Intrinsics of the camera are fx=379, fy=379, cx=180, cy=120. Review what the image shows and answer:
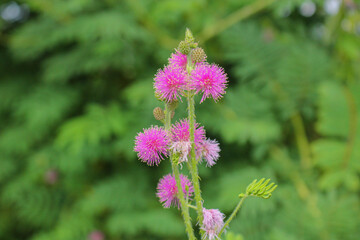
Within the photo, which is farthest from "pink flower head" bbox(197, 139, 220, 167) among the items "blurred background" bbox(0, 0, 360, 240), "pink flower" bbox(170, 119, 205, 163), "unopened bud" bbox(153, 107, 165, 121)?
"blurred background" bbox(0, 0, 360, 240)

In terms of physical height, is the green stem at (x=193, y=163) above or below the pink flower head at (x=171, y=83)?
below

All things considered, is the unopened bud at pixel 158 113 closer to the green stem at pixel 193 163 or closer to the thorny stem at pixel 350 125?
the green stem at pixel 193 163

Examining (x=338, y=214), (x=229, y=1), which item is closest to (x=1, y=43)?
(x=229, y=1)

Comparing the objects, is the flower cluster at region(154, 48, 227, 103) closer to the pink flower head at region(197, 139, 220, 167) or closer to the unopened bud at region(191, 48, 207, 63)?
the unopened bud at region(191, 48, 207, 63)

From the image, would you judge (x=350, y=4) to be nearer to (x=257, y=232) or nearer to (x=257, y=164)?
(x=257, y=164)

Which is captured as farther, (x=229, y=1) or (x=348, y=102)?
(x=229, y=1)

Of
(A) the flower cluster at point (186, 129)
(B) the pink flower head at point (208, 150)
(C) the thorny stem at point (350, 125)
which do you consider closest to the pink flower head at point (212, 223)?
(A) the flower cluster at point (186, 129)
